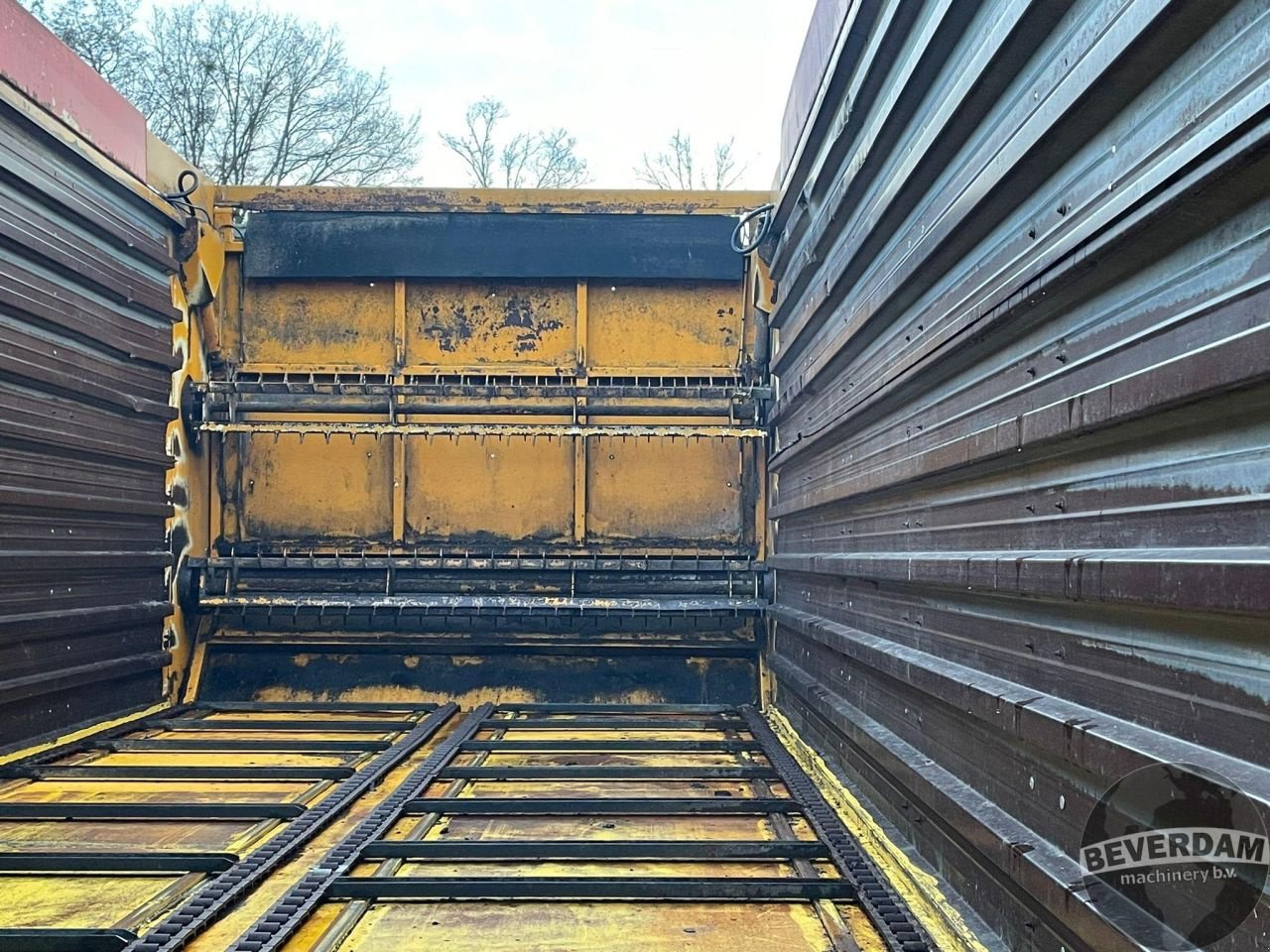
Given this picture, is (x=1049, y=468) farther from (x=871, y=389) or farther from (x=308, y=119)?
(x=308, y=119)

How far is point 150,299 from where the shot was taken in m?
4.93

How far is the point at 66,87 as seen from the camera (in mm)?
4234

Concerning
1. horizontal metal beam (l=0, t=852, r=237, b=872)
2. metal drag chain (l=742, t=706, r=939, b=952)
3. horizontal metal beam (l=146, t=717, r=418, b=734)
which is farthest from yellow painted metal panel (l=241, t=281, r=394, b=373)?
horizontal metal beam (l=0, t=852, r=237, b=872)

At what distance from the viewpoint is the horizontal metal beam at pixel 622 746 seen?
4.04 metres

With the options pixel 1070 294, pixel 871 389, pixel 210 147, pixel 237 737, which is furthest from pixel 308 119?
pixel 1070 294

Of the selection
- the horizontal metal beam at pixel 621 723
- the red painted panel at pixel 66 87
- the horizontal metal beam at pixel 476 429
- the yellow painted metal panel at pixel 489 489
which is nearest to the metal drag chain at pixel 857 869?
the horizontal metal beam at pixel 621 723

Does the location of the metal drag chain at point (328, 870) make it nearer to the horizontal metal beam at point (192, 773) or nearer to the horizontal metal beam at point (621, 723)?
the horizontal metal beam at point (192, 773)

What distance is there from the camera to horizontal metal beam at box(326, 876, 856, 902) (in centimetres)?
240

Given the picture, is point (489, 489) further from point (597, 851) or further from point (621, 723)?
point (597, 851)

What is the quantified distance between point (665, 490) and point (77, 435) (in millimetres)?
2805

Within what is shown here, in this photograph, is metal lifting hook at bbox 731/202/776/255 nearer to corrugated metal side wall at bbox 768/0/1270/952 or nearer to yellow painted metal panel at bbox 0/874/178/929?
corrugated metal side wall at bbox 768/0/1270/952

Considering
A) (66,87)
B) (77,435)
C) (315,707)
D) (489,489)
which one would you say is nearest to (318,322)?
(489,489)

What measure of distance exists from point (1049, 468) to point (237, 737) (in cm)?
374
